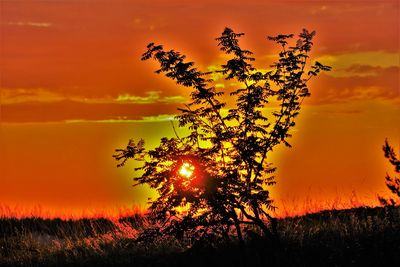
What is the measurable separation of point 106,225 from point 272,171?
37.7 ft

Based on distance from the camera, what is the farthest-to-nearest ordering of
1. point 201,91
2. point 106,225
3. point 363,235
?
1. point 106,225
2. point 363,235
3. point 201,91

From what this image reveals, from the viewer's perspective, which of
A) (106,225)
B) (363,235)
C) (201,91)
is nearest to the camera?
(201,91)

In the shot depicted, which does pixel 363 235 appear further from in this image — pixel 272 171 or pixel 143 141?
pixel 143 141

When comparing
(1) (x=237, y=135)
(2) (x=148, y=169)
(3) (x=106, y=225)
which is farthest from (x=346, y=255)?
(3) (x=106, y=225)

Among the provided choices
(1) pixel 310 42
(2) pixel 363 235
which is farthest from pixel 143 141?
(2) pixel 363 235

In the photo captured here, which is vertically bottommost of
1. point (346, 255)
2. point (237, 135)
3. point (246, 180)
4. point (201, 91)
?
point (346, 255)

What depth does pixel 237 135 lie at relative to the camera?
12734 millimetres

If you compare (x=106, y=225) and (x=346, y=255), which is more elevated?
(x=106, y=225)

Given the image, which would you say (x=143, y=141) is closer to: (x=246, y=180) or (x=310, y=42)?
(x=246, y=180)

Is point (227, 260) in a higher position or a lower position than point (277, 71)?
lower

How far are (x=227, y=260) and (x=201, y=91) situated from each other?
3.50 m

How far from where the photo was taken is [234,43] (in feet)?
41.7

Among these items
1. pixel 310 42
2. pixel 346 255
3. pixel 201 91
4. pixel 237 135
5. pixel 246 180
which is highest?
pixel 310 42

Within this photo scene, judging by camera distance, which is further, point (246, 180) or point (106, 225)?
point (106, 225)
